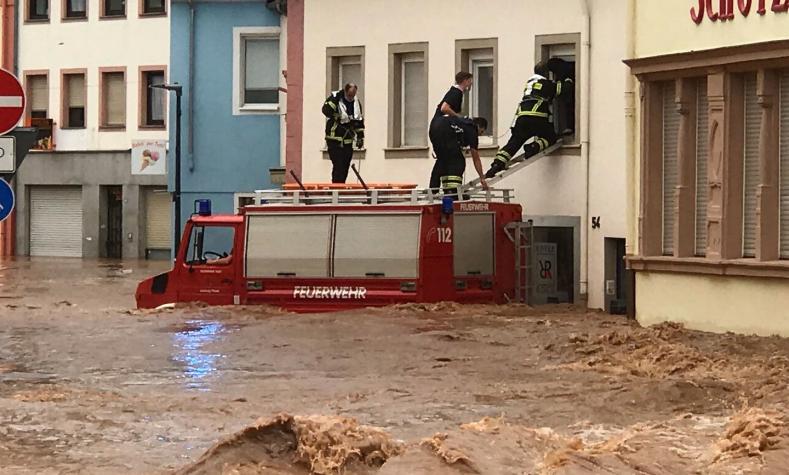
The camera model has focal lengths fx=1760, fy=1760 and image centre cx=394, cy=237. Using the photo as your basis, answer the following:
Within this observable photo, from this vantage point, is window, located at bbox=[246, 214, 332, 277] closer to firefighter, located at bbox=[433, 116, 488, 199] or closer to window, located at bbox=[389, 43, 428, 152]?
firefighter, located at bbox=[433, 116, 488, 199]

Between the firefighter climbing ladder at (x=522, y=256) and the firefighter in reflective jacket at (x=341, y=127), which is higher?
the firefighter in reflective jacket at (x=341, y=127)

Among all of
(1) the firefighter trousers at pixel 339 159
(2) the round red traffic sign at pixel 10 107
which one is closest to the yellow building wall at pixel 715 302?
(2) the round red traffic sign at pixel 10 107

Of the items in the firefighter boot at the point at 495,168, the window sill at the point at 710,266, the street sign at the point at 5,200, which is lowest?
the window sill at the point at 710,266

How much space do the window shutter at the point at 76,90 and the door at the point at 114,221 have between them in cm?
266

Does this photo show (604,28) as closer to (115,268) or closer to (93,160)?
(115,268)

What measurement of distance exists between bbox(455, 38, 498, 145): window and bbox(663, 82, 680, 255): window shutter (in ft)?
28.9

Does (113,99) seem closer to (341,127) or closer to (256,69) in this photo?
(256,69)

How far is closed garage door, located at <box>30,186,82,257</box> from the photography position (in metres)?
51.0

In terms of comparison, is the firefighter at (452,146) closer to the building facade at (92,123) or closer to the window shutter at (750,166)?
the window shutter at (750,166)

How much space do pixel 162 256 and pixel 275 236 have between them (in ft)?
85.3

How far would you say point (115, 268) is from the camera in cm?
4228

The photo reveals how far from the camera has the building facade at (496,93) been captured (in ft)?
83.3

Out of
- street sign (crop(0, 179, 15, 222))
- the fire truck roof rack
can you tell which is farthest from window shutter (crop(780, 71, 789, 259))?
street sign (crop(0, 179, 15, 222))

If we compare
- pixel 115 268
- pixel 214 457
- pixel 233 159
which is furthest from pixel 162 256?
pixel 214 457
